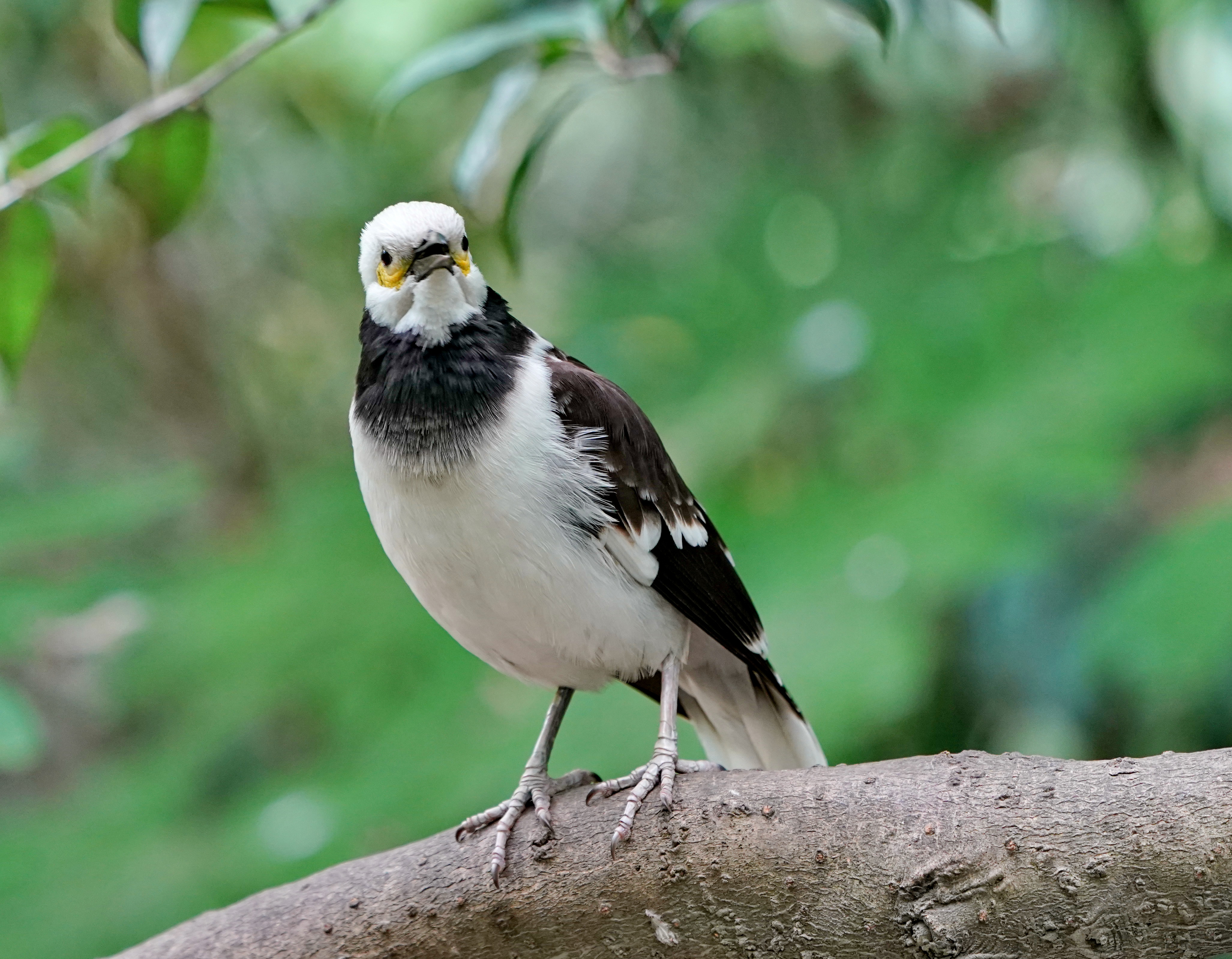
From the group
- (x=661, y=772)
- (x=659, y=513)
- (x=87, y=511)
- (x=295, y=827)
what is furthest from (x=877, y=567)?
(x=87, y=511)

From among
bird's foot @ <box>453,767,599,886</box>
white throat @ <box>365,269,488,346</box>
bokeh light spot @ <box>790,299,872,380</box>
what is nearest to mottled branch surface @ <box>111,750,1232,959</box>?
bird's foot @ <box>453,767,599,886</box>

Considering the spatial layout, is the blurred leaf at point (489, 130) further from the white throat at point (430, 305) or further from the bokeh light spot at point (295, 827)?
the bokeh light spot at point (295, 827)

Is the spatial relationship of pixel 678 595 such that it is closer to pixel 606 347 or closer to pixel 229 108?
pixel 606 347

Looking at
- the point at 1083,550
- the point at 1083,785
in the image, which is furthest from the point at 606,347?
the point at 1083,785

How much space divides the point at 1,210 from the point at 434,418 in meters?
0.92

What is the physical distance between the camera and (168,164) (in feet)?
7.54

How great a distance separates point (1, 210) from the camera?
2.16 metres

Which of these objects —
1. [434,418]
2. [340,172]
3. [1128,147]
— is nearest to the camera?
[434,418]

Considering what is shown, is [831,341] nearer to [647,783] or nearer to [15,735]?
[647,783]

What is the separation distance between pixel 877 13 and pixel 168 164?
1346mm

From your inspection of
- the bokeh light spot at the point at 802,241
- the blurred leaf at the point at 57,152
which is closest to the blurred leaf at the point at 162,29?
the blurred leaf at the point at 57,152

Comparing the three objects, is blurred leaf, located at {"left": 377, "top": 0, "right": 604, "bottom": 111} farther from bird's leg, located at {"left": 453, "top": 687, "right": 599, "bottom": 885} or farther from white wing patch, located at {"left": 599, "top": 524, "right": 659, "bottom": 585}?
bird's leg, located at {"left": 453, "top": 687, "right": 599, "bottom": 885}

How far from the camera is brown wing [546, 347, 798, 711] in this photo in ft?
7.04

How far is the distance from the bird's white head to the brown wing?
0.74ft
